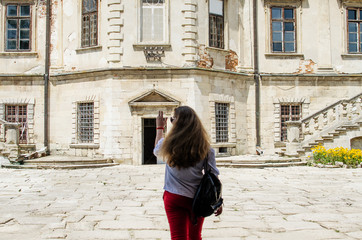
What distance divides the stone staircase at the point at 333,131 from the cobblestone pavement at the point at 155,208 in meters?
4.57

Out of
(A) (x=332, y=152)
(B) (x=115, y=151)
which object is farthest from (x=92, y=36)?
(A) (x=332, y=152)

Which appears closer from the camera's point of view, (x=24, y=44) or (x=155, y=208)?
(x=155, y=208)

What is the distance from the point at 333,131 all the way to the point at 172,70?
7.61 m

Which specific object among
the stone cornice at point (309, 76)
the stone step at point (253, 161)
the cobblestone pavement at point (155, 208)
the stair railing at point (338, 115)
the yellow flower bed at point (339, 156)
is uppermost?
the stone cornice at point (309, 76)

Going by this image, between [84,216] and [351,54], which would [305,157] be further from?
[84,216]

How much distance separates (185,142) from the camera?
3518 millimetres

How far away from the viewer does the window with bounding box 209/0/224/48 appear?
60.4 feet

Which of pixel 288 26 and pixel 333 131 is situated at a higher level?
pixel 288 26

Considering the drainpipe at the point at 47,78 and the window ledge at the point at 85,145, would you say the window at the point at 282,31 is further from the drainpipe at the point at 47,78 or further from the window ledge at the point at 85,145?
the drainpipe at the point at 47,78

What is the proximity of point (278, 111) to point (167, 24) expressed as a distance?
279 inches

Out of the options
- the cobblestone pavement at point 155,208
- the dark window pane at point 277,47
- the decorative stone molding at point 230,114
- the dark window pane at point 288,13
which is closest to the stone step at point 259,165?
A: the decorative stone molding at point 230,114

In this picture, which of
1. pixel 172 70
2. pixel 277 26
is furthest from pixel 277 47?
pixel 172 70

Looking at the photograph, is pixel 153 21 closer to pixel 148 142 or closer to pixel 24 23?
pixel 148 142

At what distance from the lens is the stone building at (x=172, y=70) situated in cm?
1728
